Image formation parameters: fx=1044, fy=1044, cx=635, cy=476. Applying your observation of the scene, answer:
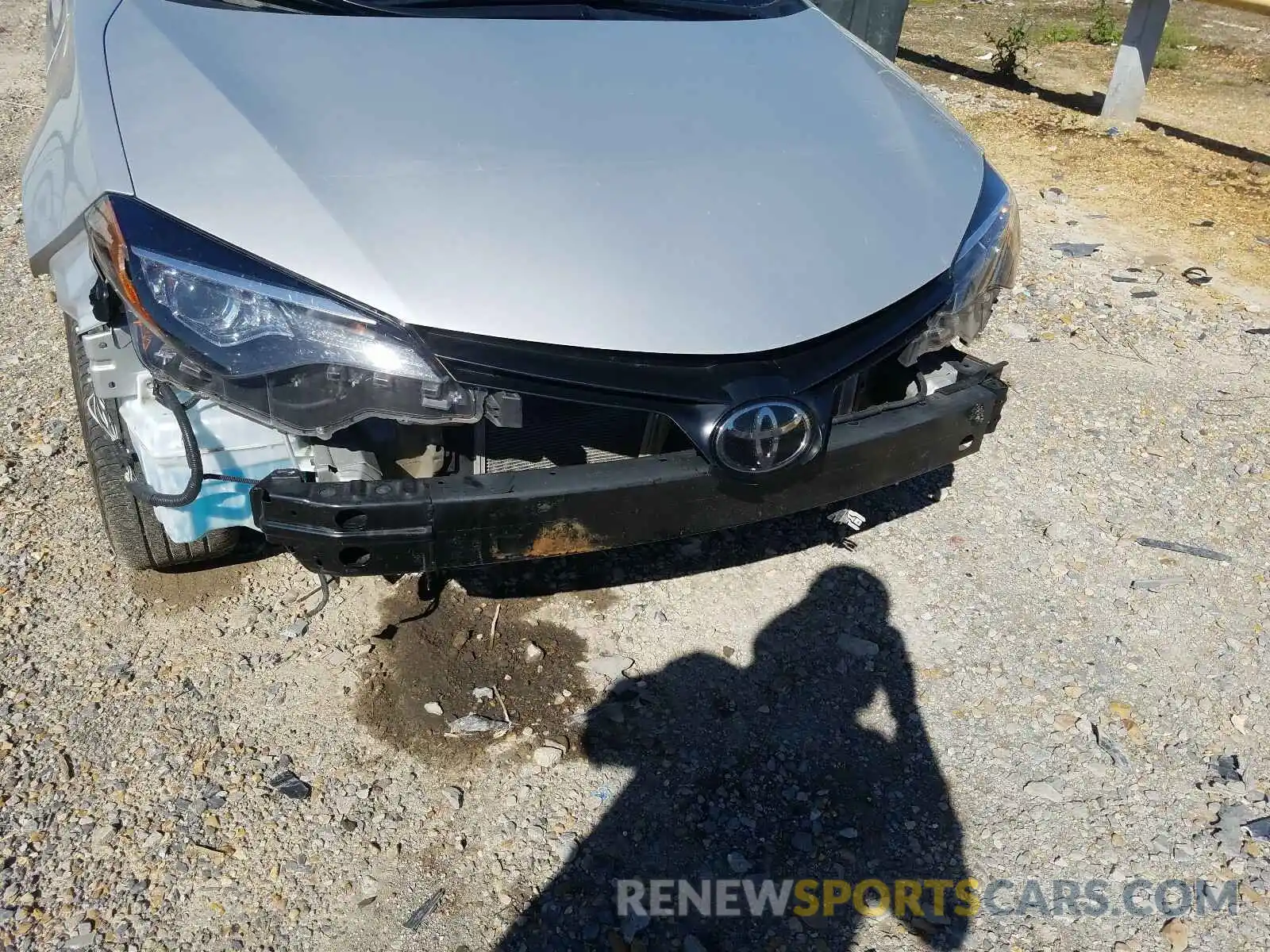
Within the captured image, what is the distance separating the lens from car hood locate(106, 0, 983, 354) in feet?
6.48

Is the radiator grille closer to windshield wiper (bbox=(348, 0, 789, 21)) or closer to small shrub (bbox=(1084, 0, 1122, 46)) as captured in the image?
windshield wiper (bbox=(348, 0, 789, 21))

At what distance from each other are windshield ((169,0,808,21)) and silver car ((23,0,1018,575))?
0.05 ft

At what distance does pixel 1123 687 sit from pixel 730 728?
103 cm

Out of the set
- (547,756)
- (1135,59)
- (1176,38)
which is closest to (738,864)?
(547,756)

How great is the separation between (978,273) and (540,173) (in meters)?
1.05

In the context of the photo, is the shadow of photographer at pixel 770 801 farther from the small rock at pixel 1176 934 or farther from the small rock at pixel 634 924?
the small rock at pixel 1176 934

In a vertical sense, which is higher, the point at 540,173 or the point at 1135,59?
the point at 540,173

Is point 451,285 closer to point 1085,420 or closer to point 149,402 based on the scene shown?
point 149,402

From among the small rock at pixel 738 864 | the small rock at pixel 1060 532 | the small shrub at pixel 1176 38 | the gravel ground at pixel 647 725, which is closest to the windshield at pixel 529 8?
the gravel ground at pixel 647 725

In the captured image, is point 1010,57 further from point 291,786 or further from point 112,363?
point 291,786

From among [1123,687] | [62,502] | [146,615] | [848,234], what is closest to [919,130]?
[848,234]

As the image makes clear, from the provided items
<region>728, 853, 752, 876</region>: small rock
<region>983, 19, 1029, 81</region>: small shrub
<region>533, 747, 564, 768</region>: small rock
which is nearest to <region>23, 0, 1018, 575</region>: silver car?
<region>533, 747, 564, 768</region>: small rock

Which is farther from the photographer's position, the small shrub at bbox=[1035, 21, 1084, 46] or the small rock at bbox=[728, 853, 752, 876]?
the small shrub at bbox=[1035, 21, 1084, 46]

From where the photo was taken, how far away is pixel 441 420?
1.98 m
